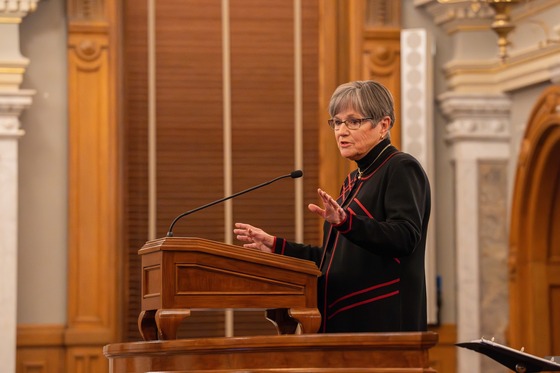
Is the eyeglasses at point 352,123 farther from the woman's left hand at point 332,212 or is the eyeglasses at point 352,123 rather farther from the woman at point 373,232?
the woman's left hand at point 332,212

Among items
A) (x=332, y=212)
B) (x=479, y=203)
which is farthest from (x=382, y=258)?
(x=479, y=203)

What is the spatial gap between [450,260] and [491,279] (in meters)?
0.36

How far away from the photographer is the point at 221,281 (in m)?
3.47

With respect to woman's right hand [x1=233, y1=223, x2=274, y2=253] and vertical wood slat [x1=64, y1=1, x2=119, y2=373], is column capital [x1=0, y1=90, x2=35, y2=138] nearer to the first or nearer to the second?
vertical wood slat [x1=64, y1=1, x2=119, y2=373]

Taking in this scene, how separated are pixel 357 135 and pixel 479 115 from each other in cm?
493

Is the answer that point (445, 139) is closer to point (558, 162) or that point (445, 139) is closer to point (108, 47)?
point (558, 162)

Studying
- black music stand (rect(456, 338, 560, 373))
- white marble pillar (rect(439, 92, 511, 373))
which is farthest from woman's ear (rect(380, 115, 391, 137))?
white marble pillar (rect(439, 92, 511, 373))

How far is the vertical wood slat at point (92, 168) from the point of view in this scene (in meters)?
8.12

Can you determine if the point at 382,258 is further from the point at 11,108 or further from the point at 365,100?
the point at 11,108

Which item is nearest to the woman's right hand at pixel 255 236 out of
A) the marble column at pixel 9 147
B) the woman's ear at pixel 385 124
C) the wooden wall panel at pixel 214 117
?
the woman's ear at pixel 385 124

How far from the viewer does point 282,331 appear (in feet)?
12.2

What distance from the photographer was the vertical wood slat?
8.12 metres

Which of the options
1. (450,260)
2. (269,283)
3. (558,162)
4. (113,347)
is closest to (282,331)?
(269,283)

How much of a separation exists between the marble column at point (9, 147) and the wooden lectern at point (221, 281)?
14.9 feet
